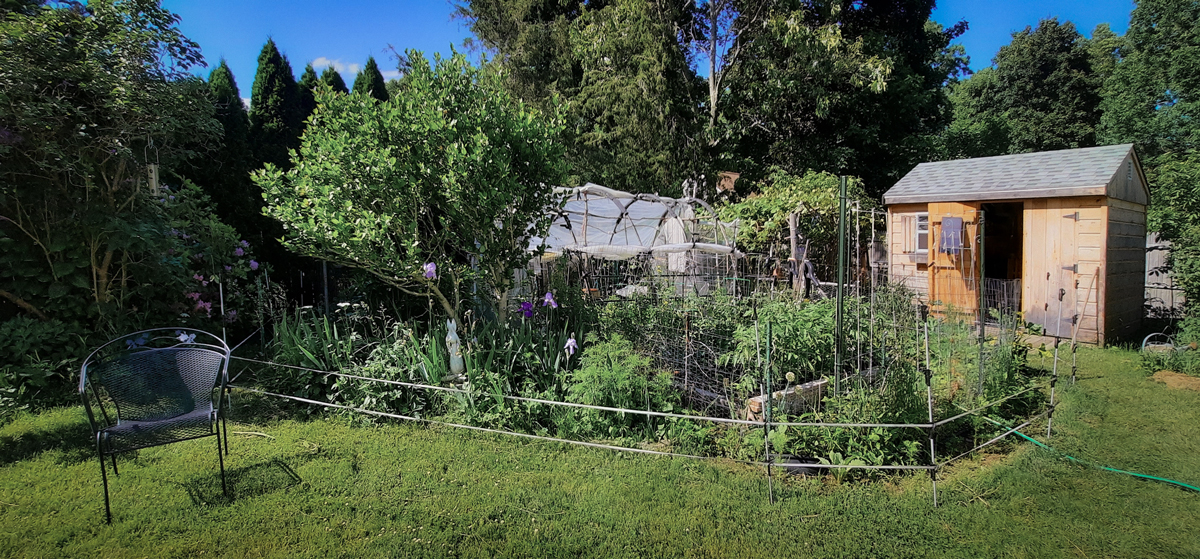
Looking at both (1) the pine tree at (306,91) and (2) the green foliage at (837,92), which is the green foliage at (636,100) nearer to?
(2) the green foliage at (837,92)

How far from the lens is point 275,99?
12.8m

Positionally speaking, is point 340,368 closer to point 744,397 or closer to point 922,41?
point 744,397

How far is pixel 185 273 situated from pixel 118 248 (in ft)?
2.99

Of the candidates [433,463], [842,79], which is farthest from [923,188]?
[433,463]

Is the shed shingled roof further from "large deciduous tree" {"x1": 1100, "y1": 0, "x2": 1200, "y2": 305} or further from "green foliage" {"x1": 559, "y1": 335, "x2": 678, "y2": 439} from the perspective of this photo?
"green foliage" {"x1": 559, "y1": 335, "x2": 678, "y2": 439}

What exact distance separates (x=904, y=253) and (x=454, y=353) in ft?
27.9

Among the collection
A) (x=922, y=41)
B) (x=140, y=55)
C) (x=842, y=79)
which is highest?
(x=922, y=41)

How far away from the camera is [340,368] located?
5234 millimetres

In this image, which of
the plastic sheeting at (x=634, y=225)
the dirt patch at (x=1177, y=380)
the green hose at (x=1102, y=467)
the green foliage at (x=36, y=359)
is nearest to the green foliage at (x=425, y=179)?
the green foliage at (x=36, y=359)

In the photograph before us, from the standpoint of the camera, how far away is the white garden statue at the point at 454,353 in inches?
193

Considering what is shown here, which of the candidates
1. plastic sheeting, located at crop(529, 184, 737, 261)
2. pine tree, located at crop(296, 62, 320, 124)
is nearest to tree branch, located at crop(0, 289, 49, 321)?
plastic sheeting, located at crop(529, 184, 737, 261)

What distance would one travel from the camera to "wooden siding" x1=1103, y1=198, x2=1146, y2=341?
26.7 ft

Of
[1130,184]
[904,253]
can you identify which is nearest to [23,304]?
[904,253]

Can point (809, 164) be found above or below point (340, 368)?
above
